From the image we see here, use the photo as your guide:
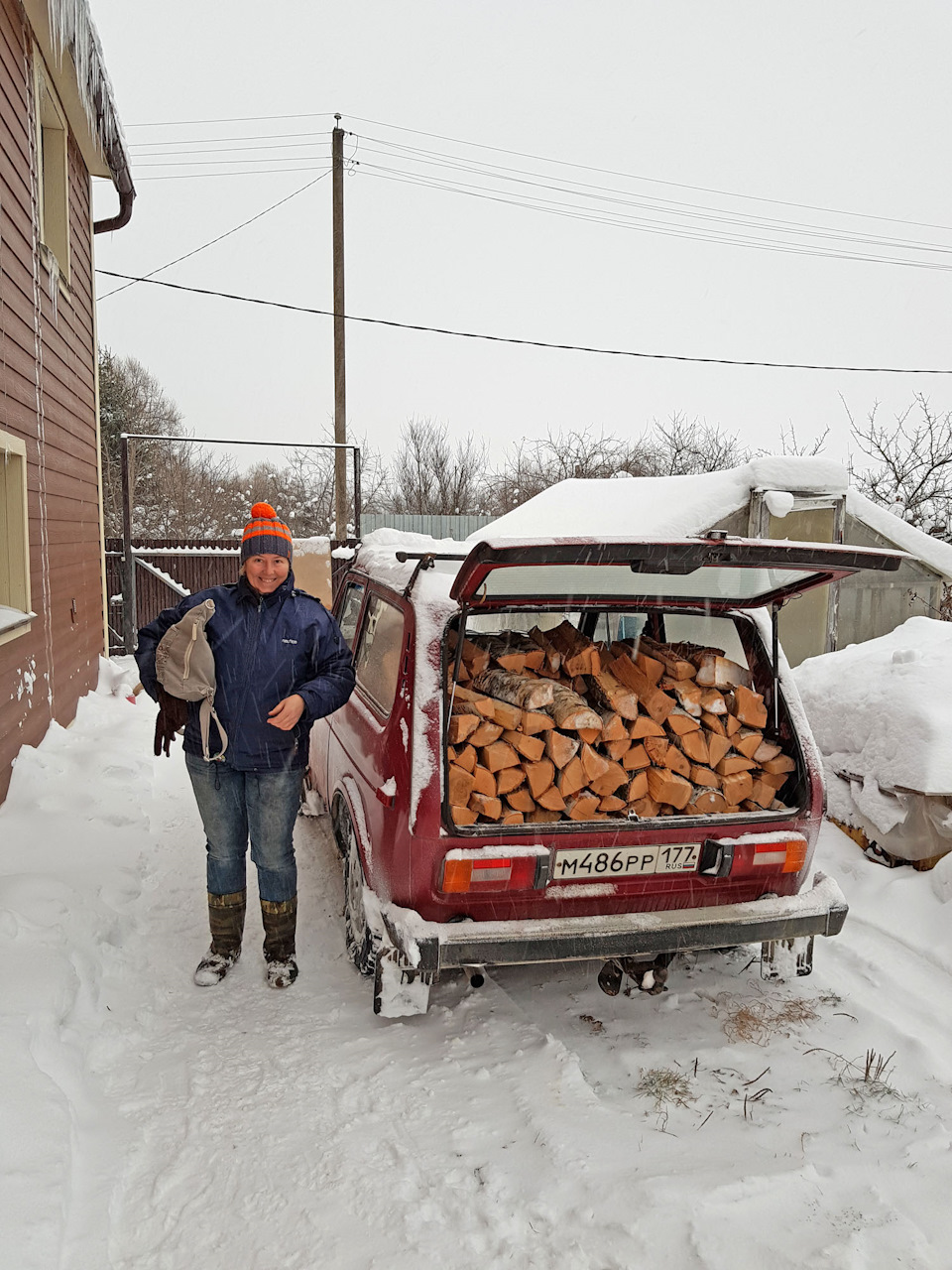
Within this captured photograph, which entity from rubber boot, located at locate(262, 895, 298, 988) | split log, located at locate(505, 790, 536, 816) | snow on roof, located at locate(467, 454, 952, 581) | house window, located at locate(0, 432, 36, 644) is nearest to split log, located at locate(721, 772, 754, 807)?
split log, located at locate(505, 790, 536, 816)

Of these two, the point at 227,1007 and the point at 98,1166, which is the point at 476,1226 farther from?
the point at 227,1007

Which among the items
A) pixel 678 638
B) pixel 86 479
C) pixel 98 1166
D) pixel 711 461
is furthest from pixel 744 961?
pixel 711 461


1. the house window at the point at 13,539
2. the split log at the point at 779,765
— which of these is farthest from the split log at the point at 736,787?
the house window at the point at 13,539

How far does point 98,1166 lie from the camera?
232 cm

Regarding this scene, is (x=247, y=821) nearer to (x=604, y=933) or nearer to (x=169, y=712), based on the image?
(x=169, y=712)

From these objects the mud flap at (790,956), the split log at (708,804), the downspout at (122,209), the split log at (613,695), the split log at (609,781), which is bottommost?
the mud flap at (790,956)

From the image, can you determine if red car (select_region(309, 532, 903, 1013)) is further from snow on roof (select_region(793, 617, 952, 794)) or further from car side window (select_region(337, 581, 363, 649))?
snow on roof (select_region(793, 617, 952, 794))

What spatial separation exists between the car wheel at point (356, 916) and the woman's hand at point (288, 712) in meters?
0.58

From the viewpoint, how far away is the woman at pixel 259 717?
332 centimetres

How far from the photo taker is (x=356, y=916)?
138 inches

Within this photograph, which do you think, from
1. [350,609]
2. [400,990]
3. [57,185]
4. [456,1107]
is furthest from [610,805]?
[57,185]

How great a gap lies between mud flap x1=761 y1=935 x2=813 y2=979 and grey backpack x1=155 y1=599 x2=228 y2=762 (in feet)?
8.19

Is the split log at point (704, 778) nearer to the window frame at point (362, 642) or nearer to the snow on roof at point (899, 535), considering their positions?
the window frame at point (362, 642)

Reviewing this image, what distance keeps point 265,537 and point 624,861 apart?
6.36 ft
